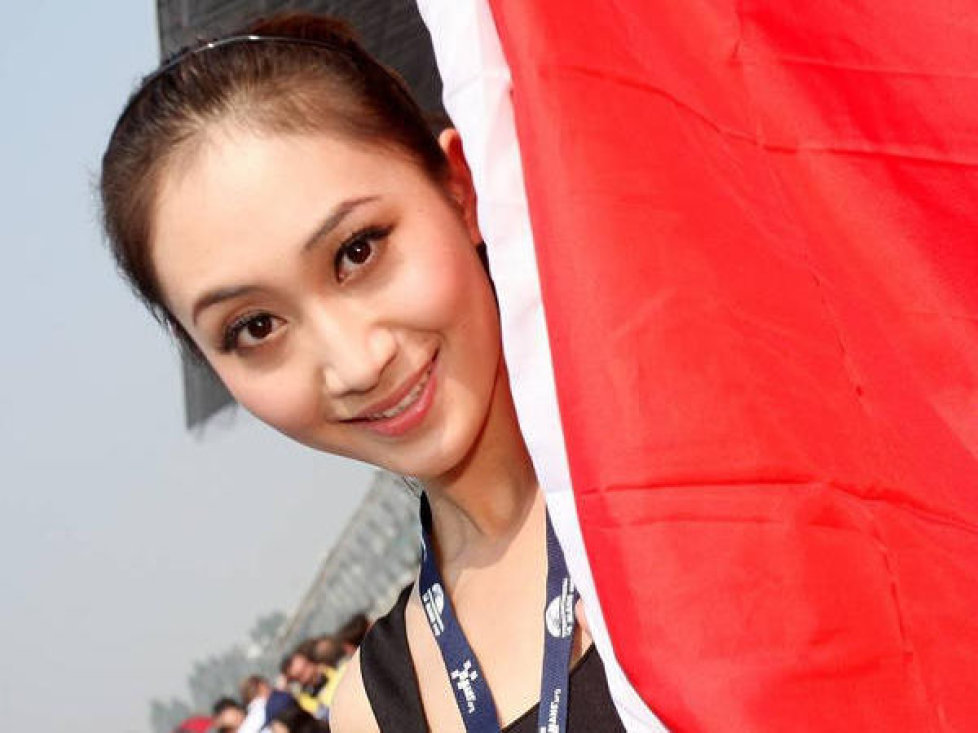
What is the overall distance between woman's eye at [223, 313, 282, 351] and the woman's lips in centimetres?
8

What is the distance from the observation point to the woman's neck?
0.97m

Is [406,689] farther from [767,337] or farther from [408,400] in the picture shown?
[767,337]

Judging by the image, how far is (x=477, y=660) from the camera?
99 centimetres

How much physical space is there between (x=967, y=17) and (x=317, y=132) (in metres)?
0.43

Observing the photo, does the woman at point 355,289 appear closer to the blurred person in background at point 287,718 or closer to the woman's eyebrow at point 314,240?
the woman's eyebrow at point 314,240

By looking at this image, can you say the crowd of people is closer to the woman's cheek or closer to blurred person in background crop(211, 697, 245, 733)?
blurred person in background crop(211, 697, 245, 733)

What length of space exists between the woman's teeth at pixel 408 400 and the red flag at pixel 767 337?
0.15m

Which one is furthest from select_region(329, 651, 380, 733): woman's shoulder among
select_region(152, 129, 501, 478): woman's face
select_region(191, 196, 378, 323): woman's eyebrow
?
select_region(191, 196, 378, 323): woman's eyebrow

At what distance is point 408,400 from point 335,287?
0.30 feet

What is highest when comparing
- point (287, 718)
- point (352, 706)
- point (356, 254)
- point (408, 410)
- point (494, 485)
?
point (356, 254)

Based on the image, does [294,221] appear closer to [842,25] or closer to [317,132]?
[317,132]

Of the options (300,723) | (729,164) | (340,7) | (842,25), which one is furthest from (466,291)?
(340,7)

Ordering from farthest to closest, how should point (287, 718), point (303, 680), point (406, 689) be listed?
point (303, 680)
point (287, 718)
point (406, 689)

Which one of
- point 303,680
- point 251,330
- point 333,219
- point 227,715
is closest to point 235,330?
point 251,330
